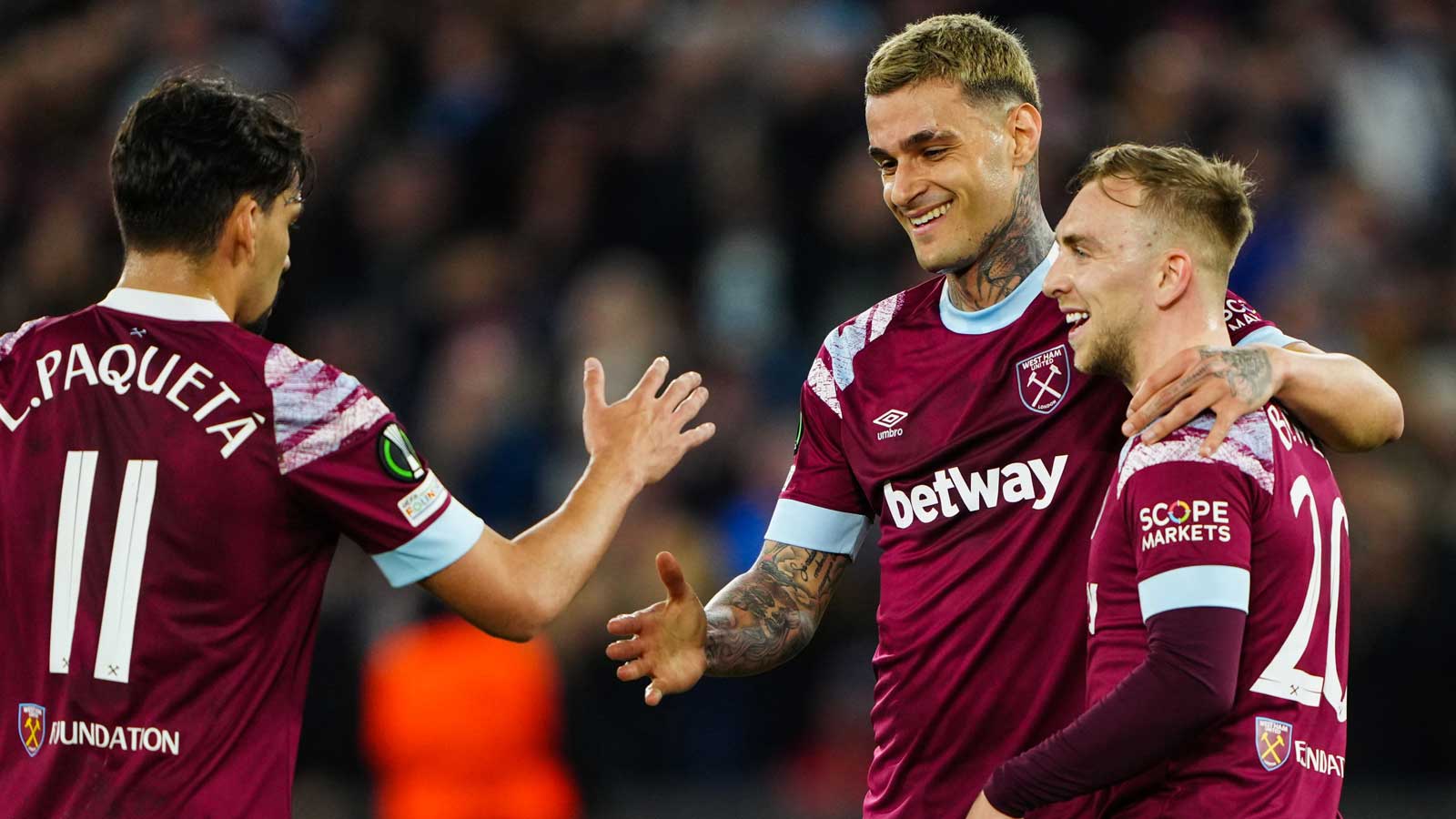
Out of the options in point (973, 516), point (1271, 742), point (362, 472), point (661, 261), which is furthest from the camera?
point (661, 261)

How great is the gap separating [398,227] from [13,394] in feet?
24.2

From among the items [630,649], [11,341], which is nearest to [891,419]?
[630,649]

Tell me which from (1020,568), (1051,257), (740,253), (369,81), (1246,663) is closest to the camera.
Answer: (1246,663)

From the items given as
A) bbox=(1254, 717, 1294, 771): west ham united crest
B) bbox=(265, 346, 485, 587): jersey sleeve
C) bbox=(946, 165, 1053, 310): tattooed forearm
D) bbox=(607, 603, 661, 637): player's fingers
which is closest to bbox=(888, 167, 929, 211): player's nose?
bbox=(946, 165, 1053, 310): tattooed forearm

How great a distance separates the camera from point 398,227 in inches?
452

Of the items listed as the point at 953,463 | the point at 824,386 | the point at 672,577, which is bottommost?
the point at 672,577

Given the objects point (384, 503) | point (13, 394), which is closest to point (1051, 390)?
point (384, 503)

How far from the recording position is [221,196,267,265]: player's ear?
13.9 ft

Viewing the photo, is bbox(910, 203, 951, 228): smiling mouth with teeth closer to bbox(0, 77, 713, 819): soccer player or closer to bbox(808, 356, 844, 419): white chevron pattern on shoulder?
bbox(808, 356, 844, 419): white chevron pattern on shoulder

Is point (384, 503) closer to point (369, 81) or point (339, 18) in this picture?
point (369, 81)

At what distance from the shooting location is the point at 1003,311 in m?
4.91

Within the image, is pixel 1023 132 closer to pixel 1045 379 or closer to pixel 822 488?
pixel 1045 379

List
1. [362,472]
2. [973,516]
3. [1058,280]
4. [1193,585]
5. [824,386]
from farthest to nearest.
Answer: [824,386], [973,516], [1058,280], [362,472], [1193,585]

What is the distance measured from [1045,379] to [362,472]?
1720 millimetres
